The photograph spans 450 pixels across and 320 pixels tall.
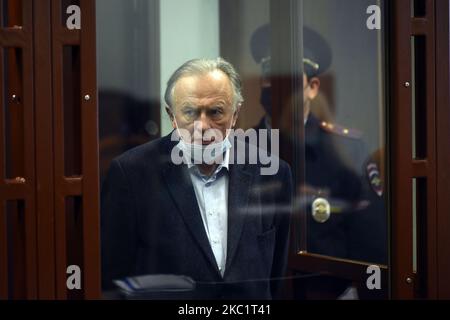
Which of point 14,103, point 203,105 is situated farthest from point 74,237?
point 203,105

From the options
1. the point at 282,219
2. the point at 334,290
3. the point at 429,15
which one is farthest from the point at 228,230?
the point at 429,15

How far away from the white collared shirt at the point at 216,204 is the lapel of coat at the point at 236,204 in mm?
13

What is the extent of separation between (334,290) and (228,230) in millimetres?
427

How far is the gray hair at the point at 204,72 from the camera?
2154mm

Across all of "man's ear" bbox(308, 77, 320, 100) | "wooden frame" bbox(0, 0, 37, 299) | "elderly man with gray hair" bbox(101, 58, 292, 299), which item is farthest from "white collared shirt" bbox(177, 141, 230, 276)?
"wooden frame" bbox(0, 0, 37, 299)

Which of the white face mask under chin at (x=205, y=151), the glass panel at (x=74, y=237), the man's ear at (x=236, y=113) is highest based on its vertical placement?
the man's ear at (x=236, y=113)

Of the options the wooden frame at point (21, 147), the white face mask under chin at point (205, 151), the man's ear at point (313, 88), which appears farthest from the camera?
the man's ear at point (313, 88)

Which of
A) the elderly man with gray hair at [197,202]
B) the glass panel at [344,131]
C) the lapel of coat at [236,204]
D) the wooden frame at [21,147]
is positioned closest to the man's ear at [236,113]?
the elderly man with gray hair at [197,202]

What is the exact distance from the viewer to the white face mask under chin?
218 centimetres

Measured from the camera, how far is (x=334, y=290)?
2326 millimetres

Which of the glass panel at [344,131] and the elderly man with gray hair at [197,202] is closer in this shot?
the elderly man with gray hair at [197,202]

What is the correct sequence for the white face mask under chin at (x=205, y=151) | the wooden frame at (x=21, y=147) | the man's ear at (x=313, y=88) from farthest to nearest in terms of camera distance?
the man's ear at (x=313, y=88) → the white face mask under chin at (x=205, y=151) → the wooden frame at (x=21, y=147)

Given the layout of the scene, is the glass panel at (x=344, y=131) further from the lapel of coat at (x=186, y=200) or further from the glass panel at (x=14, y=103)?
the glass panel at (x=14, y=103)
